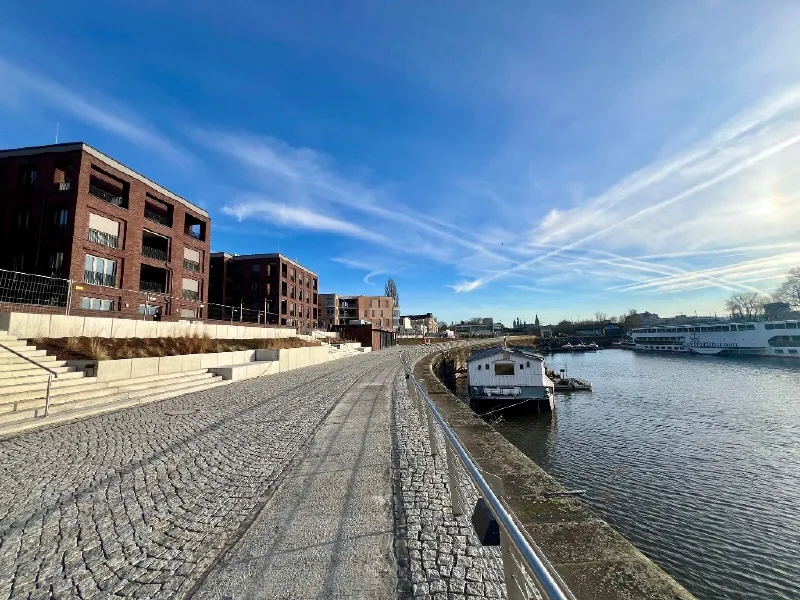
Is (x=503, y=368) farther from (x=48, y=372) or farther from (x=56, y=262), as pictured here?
(x=56, y=262)

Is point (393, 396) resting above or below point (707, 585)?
above

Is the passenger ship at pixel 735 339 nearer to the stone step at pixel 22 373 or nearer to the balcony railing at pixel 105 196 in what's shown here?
the stone step at pixel 22 373

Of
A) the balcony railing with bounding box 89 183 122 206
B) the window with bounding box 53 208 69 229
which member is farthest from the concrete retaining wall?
the balcony railing with bounding box 89 183 122 206

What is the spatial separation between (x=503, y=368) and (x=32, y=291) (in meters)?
24.0

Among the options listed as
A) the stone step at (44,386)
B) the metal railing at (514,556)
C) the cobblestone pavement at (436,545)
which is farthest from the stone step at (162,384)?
the metal railing at (514,556)

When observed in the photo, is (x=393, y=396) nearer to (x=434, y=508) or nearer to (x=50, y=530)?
(x=434, y=508)

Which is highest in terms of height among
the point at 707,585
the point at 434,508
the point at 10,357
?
the point at 10,357

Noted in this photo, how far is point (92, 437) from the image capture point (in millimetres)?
7223

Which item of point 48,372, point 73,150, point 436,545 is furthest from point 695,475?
point 73,150

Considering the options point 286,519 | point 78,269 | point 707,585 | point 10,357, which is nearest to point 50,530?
point 286,519

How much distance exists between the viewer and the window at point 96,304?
22.0 m

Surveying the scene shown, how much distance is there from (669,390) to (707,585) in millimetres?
28829

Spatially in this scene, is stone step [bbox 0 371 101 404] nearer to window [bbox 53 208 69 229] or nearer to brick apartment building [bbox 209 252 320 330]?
window [bbox 53 208 69 229]

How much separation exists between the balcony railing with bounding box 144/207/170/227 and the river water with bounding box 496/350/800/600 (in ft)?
99.9
